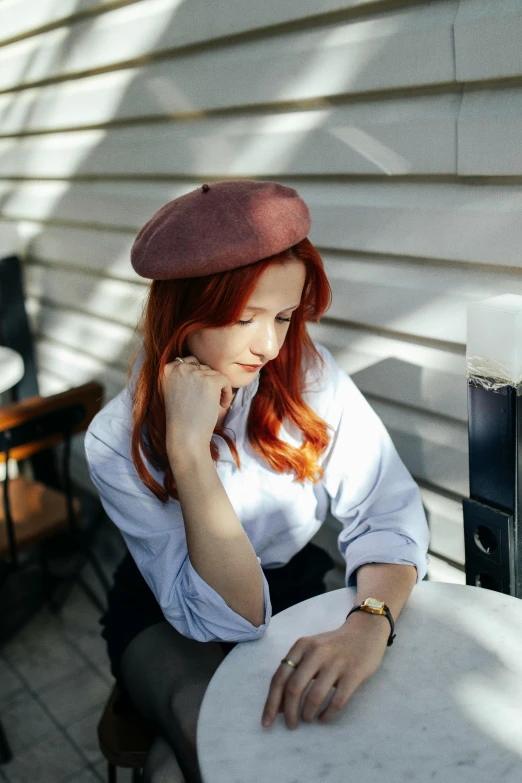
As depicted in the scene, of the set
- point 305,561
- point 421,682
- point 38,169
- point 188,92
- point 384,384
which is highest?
point 188,92

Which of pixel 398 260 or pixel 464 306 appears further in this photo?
pixel 398 260

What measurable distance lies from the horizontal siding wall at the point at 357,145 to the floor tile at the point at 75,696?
122cm

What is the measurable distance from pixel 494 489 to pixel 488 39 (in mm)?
1026

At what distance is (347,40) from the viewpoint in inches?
78.8

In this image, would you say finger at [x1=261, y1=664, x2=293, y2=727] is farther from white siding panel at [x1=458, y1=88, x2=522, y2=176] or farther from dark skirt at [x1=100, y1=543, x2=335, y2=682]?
white siding panel at [x1=458, y1=88, x2=522, y2=176]

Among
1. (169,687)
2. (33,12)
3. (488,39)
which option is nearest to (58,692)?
(169,687)

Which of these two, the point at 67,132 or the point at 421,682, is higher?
the point at 67,132

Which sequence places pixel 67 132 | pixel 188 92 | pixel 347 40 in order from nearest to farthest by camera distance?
1. pixel 347 40
2. pixel 188 92
3. pixel 67 132

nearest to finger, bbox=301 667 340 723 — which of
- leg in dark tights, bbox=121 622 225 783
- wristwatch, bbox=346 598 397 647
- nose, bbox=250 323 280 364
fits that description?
wristwatch, bbox=346 598 397 647

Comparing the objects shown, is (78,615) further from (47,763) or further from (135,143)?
(135,143)

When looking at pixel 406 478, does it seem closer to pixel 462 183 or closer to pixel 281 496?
pixel 281 496

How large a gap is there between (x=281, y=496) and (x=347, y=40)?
1.27 m

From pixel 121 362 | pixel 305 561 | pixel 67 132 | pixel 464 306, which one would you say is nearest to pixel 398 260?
pixel 464 306

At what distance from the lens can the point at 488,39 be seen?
1655mm
